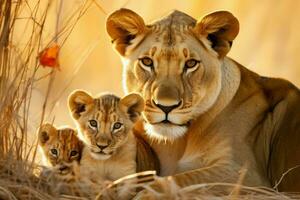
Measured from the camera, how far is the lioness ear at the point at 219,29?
22.6ft

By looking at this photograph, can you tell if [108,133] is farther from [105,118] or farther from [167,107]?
[167,107]

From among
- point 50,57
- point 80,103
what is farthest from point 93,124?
point 50,57

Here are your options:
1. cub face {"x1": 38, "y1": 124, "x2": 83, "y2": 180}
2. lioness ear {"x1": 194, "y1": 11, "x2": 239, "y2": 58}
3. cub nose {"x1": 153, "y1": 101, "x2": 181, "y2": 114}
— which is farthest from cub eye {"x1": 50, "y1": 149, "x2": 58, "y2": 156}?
lioness ear {"x1": 194, "y1": 11, "x2": 239, "y2": 58}

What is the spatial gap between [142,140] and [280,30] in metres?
4.59

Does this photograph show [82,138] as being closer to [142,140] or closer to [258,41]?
[142,140]

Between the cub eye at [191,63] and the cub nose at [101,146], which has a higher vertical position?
the cub eye at [191,63]

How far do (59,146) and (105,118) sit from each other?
0.95ft

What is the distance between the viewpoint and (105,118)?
6707 millimetres

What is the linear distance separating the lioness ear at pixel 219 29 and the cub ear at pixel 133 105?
0.54 meters

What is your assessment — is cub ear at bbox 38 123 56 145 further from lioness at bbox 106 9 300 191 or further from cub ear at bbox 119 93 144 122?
lioness at bbox 106 9 300 191

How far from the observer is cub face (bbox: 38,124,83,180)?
676 centimetres

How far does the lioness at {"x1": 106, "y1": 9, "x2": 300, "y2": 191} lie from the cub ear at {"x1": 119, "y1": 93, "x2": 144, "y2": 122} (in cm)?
5

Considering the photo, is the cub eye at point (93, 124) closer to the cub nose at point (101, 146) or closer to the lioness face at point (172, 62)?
the cub nose at point (101, 146)

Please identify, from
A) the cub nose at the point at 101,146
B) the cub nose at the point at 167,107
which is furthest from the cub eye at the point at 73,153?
the cub nose at the point at 167,107
